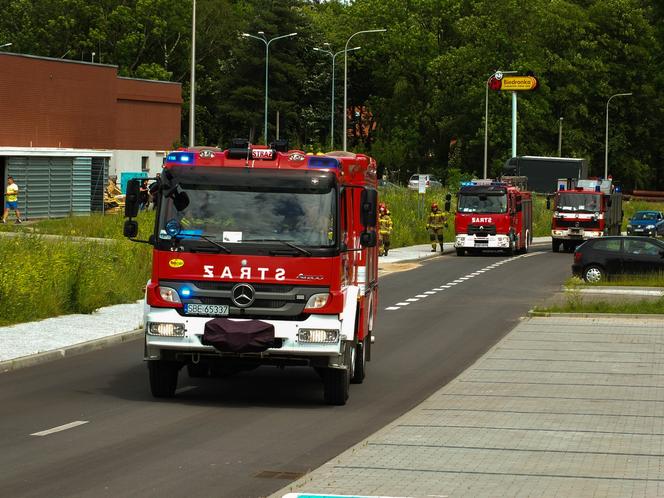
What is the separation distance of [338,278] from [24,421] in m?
3.64

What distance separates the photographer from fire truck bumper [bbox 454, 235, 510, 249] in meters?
52.0

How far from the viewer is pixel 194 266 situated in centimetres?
1490

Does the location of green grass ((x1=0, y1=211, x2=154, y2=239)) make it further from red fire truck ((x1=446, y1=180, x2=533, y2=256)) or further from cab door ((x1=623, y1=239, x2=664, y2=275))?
red fire truck ((x1=446, y1=180, x2=533, y2=256))

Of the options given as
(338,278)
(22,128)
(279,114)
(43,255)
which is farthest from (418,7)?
(338,278)

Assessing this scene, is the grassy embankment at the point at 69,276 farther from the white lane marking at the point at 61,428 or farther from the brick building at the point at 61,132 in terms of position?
the brick building at the point at 61,132

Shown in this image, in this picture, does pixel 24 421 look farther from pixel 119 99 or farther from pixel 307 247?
A: pixel 119 99

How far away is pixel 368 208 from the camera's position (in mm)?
15398

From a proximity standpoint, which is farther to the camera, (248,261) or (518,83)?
(518,83)

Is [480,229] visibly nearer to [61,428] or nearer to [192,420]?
[192,420]

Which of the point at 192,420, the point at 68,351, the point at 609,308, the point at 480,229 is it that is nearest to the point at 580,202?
the point at 480,229

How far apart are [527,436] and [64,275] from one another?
13.8 metres

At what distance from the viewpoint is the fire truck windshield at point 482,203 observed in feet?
169

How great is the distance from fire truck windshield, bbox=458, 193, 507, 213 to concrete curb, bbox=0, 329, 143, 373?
30.0m

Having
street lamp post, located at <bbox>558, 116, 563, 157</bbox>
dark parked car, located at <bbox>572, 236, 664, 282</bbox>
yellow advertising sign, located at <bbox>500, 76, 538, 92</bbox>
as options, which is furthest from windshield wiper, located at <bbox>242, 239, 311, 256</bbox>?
street lamp post, located at <bbox>558, 116, 563, 157</bbox>
